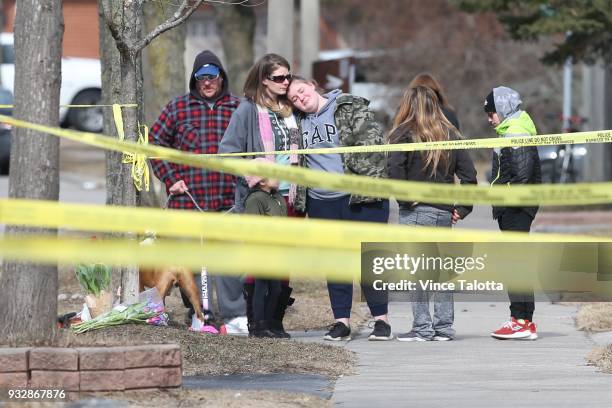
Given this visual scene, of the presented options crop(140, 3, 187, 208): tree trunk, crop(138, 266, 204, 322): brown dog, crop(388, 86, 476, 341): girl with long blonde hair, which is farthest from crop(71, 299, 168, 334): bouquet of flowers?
crop(140, 3, 187, 208): tree trunk

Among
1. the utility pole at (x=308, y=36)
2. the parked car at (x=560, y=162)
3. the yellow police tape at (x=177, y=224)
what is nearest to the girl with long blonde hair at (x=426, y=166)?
the yellow police tape at (x=177, y=224)

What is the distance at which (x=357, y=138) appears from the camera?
8.92 meters

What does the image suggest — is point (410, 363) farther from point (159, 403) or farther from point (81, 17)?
point (81, 17)

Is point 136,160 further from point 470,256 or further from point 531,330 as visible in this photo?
point 531,330

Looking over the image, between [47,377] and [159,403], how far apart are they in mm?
540

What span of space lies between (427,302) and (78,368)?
3.28m

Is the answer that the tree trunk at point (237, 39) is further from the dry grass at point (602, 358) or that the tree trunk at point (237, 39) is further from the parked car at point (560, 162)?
the dry grass at point (602, 358)

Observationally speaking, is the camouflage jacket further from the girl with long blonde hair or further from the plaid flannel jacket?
the plaid flannel jacket

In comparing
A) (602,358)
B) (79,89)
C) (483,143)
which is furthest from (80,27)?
(602,358)

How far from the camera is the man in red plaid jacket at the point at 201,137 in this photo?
9.18 m

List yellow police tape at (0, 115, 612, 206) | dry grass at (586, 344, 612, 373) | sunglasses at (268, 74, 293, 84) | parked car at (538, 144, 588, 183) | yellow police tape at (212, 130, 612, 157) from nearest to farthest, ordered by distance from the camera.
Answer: yellow police tape at (0, 115, 612, 206) → dry grass at (586, 344, 612, 373) → yellow police tape at (212, 130, 612, 157) → sunglasses at (268, 74, 293, 84) → parked car at (538, 144, 588, 183)

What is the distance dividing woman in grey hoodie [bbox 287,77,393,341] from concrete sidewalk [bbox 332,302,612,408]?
74 centimetres

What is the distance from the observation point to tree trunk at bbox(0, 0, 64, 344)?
6680 mm

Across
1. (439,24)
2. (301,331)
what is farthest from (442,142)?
(439,24)
